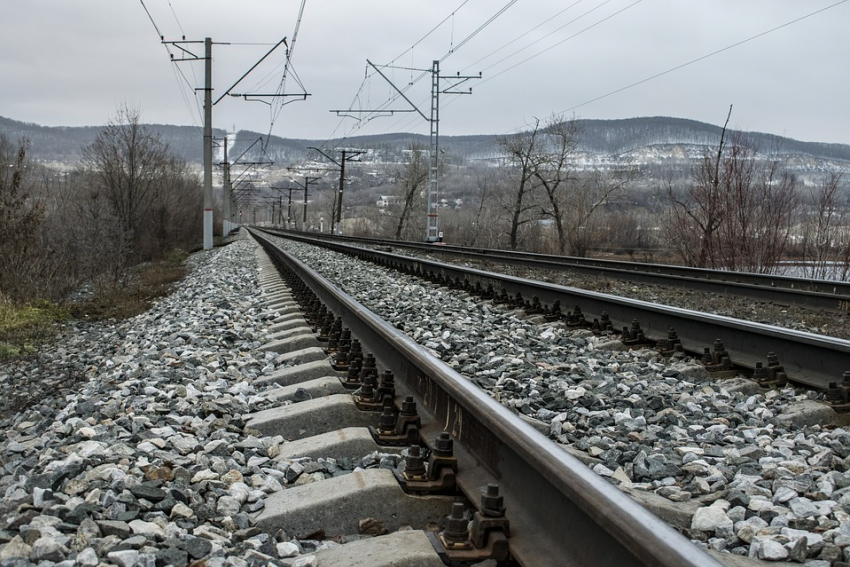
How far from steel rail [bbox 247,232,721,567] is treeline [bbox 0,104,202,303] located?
38.5 feet

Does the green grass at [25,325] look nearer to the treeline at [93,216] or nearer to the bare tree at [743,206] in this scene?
the treeline at [93,216]

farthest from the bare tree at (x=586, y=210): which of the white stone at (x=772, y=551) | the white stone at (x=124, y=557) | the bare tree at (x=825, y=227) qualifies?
the white stone at (x=124, y=557)

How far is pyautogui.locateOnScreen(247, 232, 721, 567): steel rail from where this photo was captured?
1753mm

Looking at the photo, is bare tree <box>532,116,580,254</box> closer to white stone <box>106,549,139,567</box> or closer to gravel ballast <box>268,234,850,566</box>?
gravel ballast <box>268,234,850,566</box>

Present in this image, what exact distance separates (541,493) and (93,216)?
75.5ft

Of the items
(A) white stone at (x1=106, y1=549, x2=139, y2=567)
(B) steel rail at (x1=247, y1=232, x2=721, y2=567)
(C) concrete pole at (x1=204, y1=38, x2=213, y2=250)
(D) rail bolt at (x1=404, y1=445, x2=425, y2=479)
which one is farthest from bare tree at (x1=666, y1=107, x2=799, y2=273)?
(C) concrete pole at (x1=204, y1=38, x2=213, y2=250)

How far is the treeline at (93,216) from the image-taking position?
1389 centimetres

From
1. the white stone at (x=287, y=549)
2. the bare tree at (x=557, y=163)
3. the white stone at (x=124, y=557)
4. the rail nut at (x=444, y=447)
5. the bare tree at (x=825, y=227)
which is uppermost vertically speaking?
the bare tree at (x=557, y=163)

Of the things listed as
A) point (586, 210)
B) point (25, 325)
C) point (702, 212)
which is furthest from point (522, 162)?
point (25, 325)

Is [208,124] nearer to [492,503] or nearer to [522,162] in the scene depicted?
[522,162]

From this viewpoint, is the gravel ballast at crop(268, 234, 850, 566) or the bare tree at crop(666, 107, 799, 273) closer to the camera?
the gravel ballast at crop(268, 234, 850, 566)

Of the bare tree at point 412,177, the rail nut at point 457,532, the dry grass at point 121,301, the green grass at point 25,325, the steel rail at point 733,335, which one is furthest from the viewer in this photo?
the bare tree at point 412,177

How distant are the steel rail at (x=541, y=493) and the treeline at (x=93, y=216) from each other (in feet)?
38.5

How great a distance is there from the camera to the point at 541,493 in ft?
7.59
